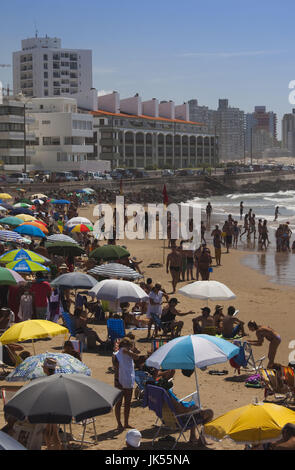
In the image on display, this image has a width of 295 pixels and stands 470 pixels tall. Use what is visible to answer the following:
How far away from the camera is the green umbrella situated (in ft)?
55.9

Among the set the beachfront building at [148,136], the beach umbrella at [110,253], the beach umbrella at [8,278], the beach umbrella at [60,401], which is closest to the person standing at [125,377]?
the beach umbrella at [60,401]

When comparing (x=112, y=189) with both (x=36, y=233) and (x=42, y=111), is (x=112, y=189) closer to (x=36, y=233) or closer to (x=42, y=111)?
(x=42, y=111)

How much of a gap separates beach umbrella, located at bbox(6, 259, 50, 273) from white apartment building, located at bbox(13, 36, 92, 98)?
352 feet

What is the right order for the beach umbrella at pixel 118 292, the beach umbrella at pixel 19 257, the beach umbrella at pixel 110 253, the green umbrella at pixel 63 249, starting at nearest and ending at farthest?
1. the beach umbrella at pixel 118 292
2. the beach umbrella at pixel 19 257
3. the beach umbrella at pixel 110 253
4. the green umbrella at pixel 63 249

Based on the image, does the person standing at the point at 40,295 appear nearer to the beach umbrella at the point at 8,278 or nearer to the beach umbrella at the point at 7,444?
the beach umbrella at the point at 8,278

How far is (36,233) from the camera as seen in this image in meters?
19.7

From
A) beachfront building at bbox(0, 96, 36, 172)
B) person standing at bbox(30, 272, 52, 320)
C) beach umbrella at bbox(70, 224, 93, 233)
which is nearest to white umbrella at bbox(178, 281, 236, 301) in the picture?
person standing at bbox(30, 272, 52, 320)

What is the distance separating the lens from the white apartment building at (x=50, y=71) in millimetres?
119812

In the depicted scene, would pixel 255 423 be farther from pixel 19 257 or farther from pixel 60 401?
pixel 19 257

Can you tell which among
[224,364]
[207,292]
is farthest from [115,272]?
[224,364]

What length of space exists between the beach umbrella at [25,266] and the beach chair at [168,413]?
6.35 metres
